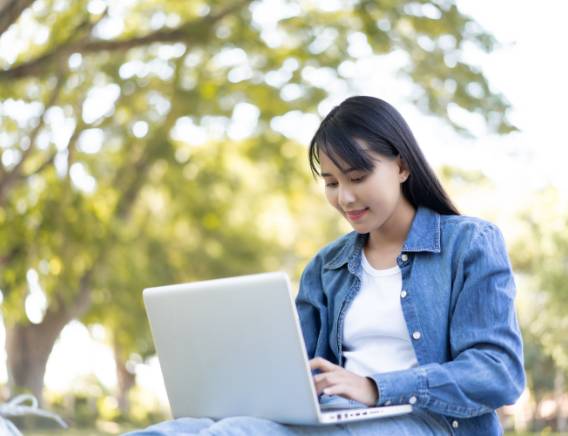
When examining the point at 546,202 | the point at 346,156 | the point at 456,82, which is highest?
the point at 346,156

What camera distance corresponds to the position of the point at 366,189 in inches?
99.7

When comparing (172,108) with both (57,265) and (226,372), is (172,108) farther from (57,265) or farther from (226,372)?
(226,372)

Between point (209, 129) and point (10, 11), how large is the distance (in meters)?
5.64

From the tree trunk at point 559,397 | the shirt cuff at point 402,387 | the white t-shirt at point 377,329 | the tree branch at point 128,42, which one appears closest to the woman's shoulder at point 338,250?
the white t-shirt at point 377,329

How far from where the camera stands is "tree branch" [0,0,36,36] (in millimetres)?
6113

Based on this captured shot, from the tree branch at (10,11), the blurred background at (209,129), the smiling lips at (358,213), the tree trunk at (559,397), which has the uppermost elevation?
the tree branch at (10,11)

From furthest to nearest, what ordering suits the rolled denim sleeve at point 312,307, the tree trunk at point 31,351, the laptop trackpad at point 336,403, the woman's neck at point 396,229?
the tree trunk at point 31,351, the rolled denim sleeve at point 312,307, the woman's neck at point 396,229, the laptop trackpad at point 336,403

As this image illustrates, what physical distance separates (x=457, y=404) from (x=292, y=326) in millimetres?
446

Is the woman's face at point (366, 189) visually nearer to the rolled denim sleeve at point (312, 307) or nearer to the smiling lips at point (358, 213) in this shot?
the smiling lips at point (358, 213)

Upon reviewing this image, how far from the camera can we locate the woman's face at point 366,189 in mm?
2531

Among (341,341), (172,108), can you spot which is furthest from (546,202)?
(341,341)

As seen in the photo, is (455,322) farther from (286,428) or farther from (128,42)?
(128,42)

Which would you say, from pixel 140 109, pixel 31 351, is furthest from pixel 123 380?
pixel 140 109

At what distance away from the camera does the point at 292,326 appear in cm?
216
